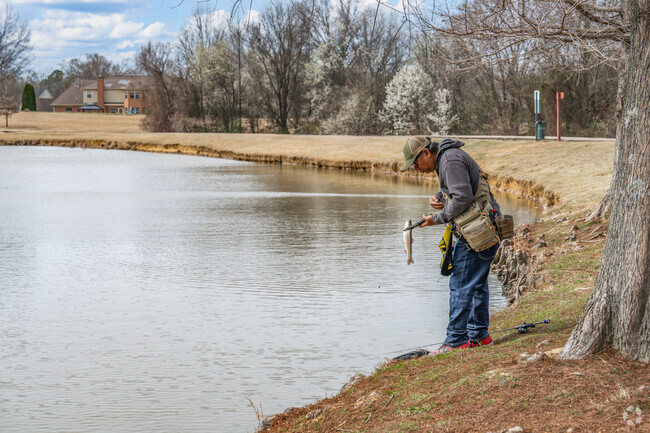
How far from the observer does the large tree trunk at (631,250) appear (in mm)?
5164

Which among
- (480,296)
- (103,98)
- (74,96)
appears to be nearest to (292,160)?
(480,296)

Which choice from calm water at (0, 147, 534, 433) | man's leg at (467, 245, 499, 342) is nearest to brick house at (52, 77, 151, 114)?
calm water at (0, 147, 534, 433)

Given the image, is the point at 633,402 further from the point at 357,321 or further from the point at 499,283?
the point at 499,283

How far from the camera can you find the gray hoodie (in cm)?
619

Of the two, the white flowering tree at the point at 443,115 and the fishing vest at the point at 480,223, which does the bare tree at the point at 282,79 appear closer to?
the white flowering tree at the point at 443,115

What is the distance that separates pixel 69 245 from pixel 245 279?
186 inches

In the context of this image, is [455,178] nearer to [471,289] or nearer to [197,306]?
[471,289]

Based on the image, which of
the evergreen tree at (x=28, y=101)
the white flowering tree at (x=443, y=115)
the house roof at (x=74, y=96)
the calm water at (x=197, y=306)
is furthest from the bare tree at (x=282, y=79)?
the house roof at (x=74, y=96)

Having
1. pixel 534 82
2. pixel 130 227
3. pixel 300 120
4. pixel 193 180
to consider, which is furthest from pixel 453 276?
pixel 300 120

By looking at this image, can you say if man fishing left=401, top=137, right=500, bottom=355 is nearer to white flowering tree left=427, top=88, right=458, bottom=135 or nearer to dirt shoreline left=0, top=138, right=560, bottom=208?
dirt shoreline left=0, top=138, right=560, bottom=208

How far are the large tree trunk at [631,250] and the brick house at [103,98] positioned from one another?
385ft

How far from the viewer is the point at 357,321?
30.8 ft

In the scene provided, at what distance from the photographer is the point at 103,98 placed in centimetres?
12088

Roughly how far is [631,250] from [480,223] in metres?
1.27
